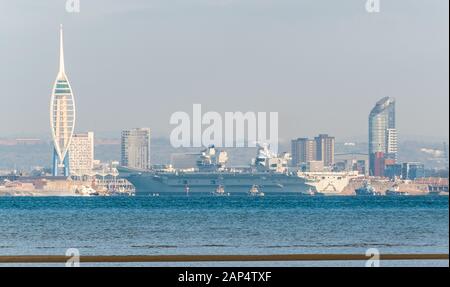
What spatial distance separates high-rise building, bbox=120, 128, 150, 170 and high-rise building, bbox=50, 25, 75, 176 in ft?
29.3

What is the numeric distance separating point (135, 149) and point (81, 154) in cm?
1475

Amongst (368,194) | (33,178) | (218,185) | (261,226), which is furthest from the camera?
(33,178)

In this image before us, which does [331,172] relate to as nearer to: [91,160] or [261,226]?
[91,160]

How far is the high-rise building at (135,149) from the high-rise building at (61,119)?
29.3ft

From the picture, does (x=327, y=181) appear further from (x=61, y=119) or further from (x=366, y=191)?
(x=61, y=119)

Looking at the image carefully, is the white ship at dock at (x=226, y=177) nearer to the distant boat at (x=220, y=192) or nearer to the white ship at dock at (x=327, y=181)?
the white ship at dock at (x=327, y=181)

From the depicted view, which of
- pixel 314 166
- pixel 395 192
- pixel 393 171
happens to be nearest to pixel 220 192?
pixel 314 166

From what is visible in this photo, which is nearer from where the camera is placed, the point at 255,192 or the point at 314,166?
the point at 255,192

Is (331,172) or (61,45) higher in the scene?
(61,45)

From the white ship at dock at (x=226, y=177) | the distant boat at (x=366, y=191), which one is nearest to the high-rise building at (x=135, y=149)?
the white ship at dock at (x=226, y=177)

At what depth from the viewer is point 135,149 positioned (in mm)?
110625

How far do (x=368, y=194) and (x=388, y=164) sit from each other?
1140cm

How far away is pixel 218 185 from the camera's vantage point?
94625 mm
